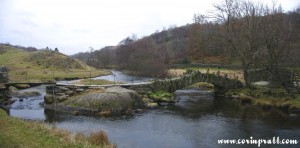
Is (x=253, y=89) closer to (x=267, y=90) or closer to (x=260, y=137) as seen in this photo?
(x=267, y=90)

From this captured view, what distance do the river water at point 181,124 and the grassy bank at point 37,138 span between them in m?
3.03

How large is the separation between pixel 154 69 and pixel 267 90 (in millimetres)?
49403

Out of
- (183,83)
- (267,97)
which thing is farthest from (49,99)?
(267,97)

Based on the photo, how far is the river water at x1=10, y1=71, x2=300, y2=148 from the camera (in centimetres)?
2770

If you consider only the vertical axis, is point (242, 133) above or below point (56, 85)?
below

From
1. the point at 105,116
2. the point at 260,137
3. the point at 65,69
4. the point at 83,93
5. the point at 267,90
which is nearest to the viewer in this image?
the point at 260,137

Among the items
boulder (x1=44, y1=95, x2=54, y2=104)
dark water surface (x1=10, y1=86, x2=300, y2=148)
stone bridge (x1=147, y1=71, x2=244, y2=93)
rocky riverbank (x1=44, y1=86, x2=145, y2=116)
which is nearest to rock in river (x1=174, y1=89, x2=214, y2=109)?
dark water surface (x1=10, y1=86, x2=300, y2=148)

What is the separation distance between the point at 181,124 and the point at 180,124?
10 centimetres

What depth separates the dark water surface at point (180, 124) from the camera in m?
27.7

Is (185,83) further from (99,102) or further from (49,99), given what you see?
(49,99)

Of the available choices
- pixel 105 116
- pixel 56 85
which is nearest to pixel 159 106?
pixel 105 116

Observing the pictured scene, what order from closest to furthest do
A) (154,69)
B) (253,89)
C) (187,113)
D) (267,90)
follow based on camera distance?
(187,113) → (267,90) → (253,89) → (154,69)

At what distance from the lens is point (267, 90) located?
5022cm

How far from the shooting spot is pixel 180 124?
3378 centimetres
